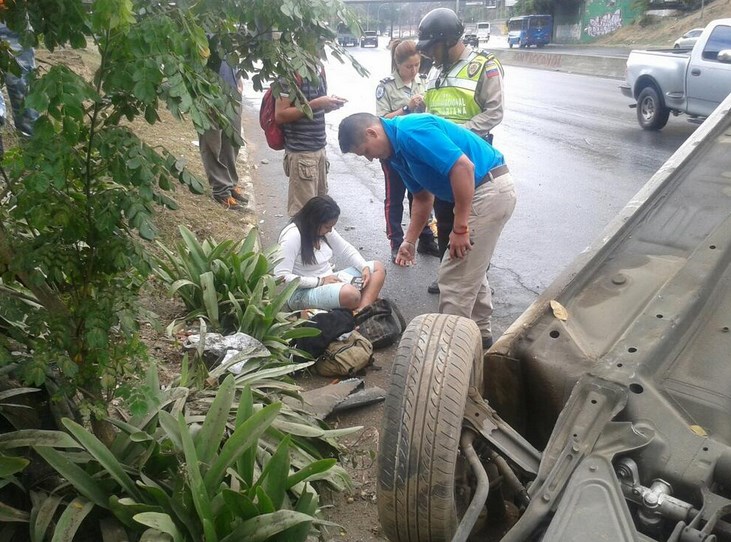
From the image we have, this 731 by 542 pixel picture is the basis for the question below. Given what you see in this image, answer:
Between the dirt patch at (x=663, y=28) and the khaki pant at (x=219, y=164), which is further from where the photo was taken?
the dirt patch at (x=663, y=28)

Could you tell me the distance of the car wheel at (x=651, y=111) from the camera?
12.3 m

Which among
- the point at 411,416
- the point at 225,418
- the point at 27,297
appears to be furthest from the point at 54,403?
the point at 411,416

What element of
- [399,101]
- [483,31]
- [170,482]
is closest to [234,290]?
[170,482]

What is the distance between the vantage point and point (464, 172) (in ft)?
12.6

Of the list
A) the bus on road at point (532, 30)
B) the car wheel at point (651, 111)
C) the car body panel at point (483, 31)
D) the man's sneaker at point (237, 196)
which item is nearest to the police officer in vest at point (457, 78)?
the man's sneaker at point (237, 196)

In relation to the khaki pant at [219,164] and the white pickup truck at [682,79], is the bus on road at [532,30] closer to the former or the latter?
the white pickup truck at [682,79]

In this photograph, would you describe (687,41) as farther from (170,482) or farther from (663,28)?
(663,28)

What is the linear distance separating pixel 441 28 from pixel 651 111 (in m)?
8.80

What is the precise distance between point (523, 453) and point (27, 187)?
5.79 ft

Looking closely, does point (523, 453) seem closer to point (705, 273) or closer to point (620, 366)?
point (620, 366)

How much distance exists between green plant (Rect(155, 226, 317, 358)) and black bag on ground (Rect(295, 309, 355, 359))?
3.8 inches

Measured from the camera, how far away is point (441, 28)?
496cm

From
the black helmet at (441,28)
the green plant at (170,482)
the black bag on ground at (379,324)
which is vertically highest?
the black helmet at (441,28)

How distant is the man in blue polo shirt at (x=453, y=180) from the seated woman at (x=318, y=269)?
558 millimetres
